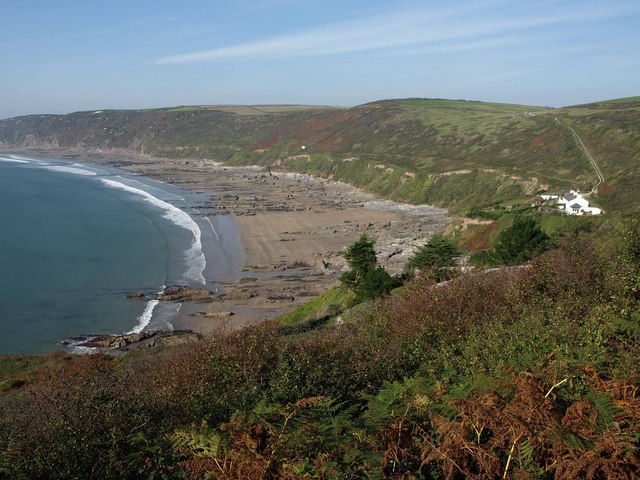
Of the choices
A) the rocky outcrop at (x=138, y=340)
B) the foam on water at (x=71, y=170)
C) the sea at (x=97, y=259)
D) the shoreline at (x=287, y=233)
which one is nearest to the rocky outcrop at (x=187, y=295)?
the shoreline at (x=287, y=233)

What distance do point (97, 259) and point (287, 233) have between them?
19.6 m

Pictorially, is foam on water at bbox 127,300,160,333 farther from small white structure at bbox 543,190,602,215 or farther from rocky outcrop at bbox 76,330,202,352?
small white structure at bbox 543,190,602,215

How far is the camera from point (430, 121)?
12662 centimetres

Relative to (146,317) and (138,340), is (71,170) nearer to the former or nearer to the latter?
(146,317)

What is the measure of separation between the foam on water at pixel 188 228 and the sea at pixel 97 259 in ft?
0.30

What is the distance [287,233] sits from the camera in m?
59.7

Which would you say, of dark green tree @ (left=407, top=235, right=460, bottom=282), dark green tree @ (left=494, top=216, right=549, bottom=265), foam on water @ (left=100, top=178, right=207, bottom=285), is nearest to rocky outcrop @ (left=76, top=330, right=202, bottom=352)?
foam on water @ (left=100, top=178, right=207, bottom=285)

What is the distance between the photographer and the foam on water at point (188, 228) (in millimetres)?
45281

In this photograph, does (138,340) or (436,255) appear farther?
(138,340)

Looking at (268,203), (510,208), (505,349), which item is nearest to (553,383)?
(505,349)

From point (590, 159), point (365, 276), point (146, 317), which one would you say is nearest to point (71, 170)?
point (146, 317)

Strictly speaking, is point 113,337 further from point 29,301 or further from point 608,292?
point 608,292

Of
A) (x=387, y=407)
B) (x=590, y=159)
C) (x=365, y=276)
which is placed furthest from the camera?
(x=590, y=159)

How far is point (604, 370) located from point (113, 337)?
2908 centimetres
